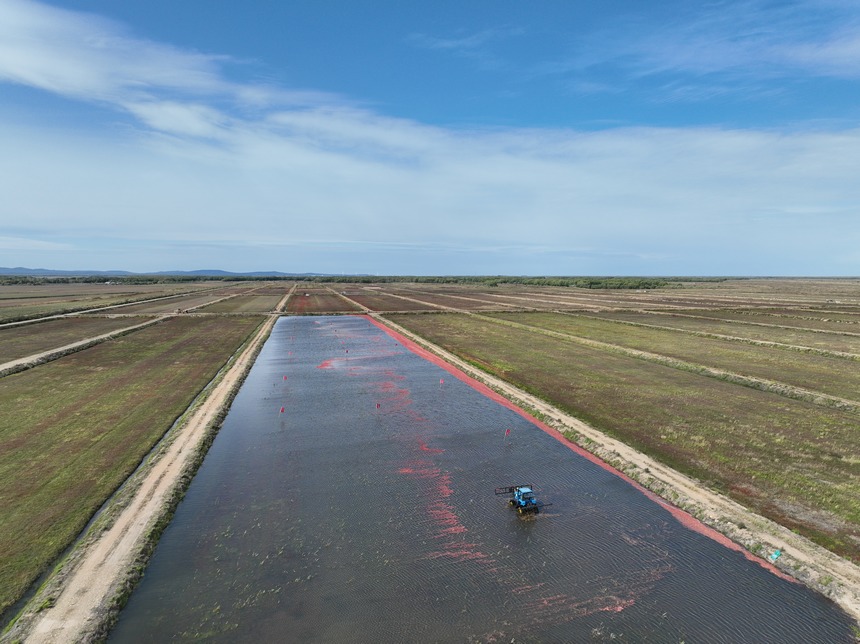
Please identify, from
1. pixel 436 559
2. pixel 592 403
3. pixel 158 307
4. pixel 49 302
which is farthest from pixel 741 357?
pixel 49 302

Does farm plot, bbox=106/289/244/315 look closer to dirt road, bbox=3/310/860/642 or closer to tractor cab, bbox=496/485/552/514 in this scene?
dirt road, bbox=3/310/860/642

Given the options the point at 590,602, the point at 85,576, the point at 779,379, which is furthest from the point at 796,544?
the point at 779,379

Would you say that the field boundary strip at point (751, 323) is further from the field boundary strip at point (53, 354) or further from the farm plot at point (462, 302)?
the field boundary strip at point (53, 354)

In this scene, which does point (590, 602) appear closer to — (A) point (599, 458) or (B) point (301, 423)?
(A) point (599, 458)

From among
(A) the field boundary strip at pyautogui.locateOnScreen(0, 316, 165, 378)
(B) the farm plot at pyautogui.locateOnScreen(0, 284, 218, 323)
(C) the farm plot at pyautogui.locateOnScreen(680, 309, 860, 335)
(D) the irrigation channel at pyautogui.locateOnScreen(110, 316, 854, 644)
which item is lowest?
(D) the irrigation channel at pyautogui.locateOnScreen(110, 316, 854, 644)

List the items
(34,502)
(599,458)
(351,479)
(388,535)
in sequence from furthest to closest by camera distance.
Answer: (599,458)
(351,479)
(34,502)
(388,535)

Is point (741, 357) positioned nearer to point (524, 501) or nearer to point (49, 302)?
point (524, 501)

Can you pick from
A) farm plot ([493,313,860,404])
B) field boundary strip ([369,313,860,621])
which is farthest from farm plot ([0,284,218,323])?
farm plot ([493,313,860,404])
